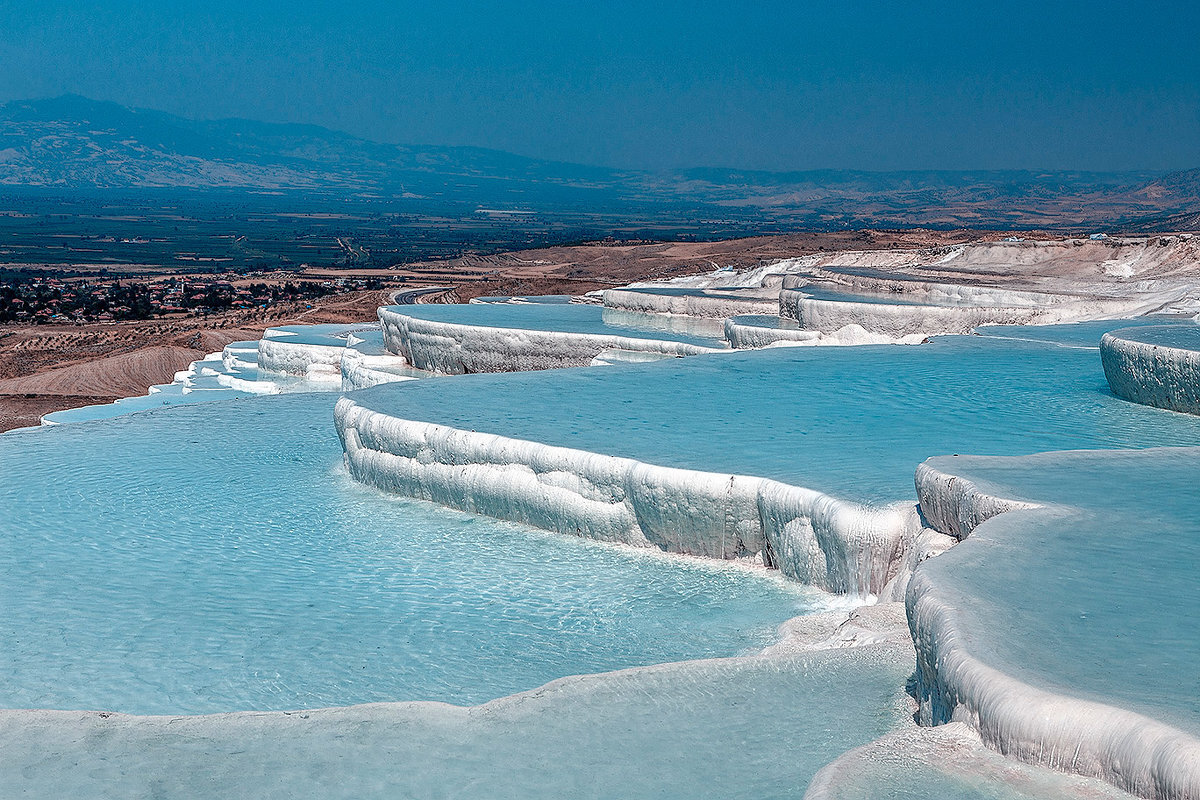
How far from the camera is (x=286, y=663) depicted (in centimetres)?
363

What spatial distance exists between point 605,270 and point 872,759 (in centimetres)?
3404

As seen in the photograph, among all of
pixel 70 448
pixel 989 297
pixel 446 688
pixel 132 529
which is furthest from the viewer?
pixel 989 297

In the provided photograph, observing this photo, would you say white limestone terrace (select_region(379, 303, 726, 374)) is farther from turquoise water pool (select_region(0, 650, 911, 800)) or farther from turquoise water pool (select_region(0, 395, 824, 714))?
turquoise water pool (select_region(0, 650, 911, 800))

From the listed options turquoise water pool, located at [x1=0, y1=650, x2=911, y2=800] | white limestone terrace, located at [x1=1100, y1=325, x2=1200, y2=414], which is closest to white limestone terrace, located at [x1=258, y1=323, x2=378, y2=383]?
white limestone terrace, located at [x1=1100, y1=325, x2=1200, y2=414]

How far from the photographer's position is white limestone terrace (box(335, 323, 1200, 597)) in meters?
4.23

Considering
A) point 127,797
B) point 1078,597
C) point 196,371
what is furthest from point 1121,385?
point 196,371

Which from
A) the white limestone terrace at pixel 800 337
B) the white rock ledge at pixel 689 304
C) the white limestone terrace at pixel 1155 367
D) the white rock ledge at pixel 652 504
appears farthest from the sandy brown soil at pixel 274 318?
the white limestone terrace at pixel 1155 367

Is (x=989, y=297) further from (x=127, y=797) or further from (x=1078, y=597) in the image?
(x=127, y=797)

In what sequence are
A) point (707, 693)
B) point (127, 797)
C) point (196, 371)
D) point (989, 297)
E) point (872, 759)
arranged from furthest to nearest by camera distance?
point (196, 371) < point (989, 297) < point (707, 693) < point (127, 797) < point (872, 759)

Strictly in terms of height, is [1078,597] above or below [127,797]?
above

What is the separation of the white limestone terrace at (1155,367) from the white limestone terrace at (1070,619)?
1645 mm

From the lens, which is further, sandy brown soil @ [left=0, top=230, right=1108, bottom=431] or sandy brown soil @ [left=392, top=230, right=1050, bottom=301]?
sandy brown soil @ [left=392, top=230, right=1050, bottom=301]

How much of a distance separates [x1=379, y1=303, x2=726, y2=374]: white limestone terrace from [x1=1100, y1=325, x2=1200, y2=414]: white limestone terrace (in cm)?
299

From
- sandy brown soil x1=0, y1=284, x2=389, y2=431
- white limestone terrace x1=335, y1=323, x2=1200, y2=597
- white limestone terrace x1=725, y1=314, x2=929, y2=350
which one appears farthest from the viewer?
sandy brown soil x1=0, y1=284, x2=389, y2=431
